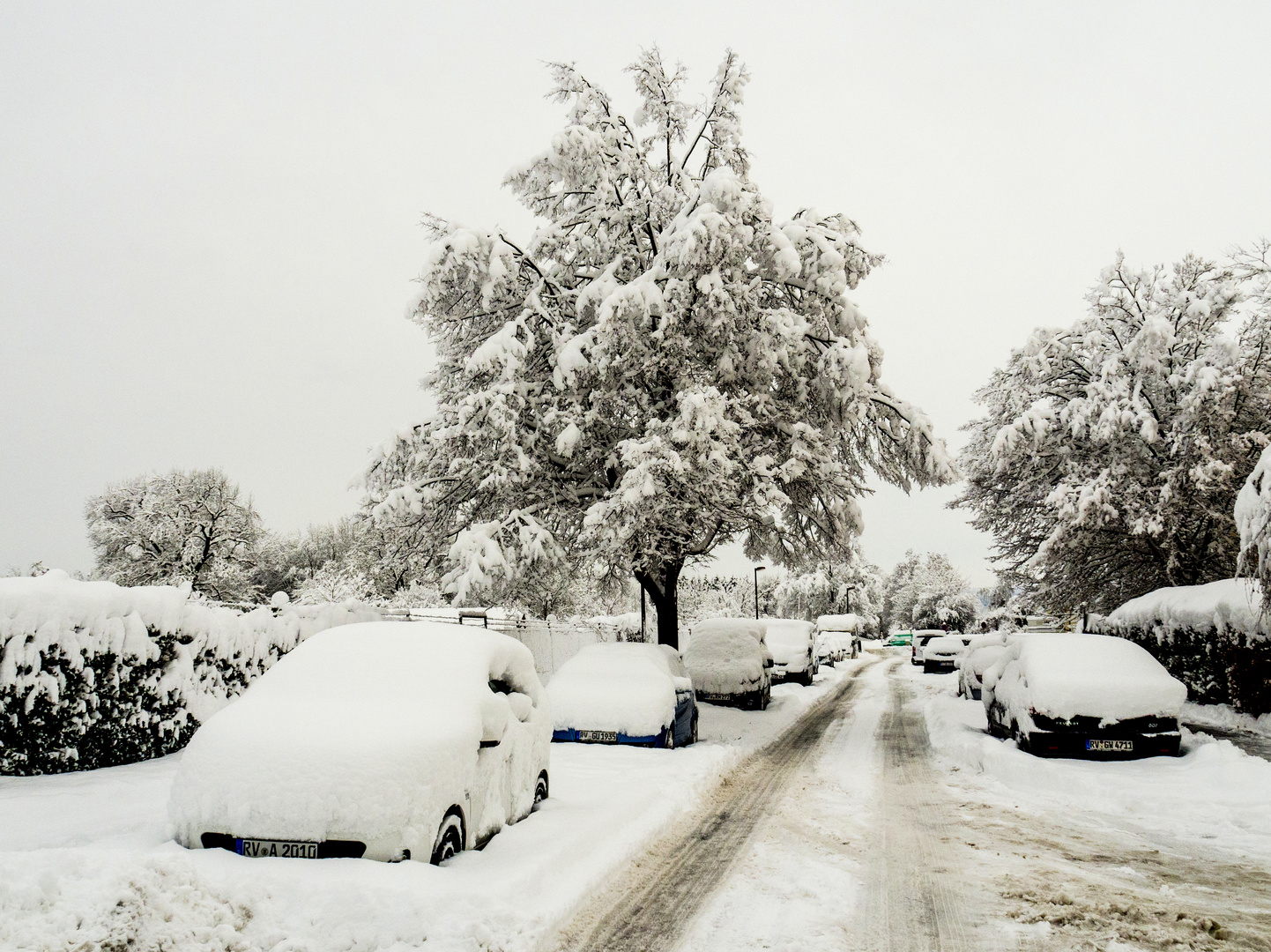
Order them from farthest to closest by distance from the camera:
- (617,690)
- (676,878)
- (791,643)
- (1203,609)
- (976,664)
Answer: (791,643) → (976,664) → (1203,609) → (617,690) → (676,878)

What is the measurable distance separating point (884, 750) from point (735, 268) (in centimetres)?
863

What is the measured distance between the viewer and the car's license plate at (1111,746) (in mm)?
10508

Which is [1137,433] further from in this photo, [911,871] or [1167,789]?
[911,871]

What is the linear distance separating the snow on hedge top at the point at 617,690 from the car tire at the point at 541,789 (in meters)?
3.26

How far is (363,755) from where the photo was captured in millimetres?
5191

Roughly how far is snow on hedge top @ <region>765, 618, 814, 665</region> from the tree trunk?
9389mm

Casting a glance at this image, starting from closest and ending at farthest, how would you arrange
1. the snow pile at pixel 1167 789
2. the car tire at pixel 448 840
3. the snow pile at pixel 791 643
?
the car tire at pixel 448 840 → the snow pile at pixel 1167 789 → the snow pile at pixel 791 643

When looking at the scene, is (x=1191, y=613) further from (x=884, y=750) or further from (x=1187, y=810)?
(x=1187, y=810)

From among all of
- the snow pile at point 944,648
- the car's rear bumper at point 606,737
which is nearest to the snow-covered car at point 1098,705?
the car's rear bumper at point 606,737

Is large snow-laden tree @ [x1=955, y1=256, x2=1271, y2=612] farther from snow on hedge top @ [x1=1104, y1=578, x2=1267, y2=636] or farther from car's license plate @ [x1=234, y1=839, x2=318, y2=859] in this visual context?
car's license plate @ [x1=234, y1=839, x2=318, y2=859]

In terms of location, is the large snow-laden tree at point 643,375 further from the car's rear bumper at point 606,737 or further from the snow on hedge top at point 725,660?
the car's rear bumper at point 606,737

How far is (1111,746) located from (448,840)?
29.4ft

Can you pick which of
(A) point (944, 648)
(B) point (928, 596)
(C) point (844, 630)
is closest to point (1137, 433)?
(A) point (944, 648)

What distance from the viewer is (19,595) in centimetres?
793
